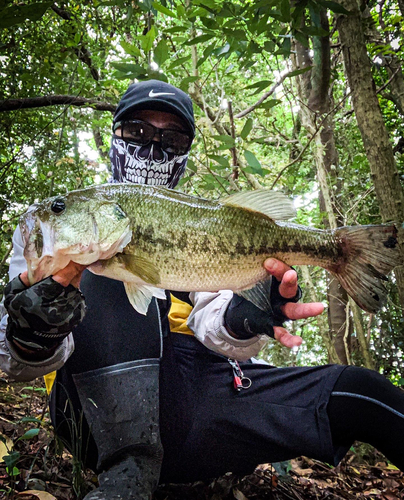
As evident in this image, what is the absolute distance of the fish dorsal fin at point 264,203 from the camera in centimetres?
186

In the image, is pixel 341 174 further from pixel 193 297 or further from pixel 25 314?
pixel 25 314

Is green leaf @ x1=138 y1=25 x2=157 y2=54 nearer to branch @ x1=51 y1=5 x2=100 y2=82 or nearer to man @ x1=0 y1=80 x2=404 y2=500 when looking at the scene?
man @ x1=0 y1=80 x2=404 y2=500

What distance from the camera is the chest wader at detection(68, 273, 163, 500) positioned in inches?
70.8

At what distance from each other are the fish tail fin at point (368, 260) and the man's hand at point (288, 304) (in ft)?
0.62

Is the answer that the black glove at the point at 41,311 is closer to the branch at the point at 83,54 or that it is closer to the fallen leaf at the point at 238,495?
the fallen leaf at the point at 238,495

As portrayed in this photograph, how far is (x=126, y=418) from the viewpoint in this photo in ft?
6.15

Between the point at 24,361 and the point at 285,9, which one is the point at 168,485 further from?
the point at 285,9

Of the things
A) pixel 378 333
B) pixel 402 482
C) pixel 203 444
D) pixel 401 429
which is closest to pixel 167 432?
pixel 203 444

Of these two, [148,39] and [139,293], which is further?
[148,39]

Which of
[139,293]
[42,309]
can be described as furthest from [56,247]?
[139,293]

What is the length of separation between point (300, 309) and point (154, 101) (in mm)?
1705

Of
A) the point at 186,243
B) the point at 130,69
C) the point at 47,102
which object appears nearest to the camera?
the point at 186,243

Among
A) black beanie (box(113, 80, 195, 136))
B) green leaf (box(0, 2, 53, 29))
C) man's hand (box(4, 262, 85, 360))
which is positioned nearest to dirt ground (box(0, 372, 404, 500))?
man's hand (box(4, 262, 85, 360))

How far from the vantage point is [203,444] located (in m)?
2.07
